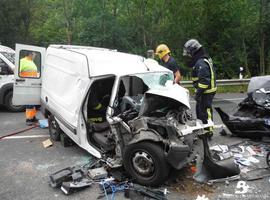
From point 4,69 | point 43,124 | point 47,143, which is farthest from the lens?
point 4,69

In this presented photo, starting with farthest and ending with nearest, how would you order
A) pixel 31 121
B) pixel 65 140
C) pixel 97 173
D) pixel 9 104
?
pixel 9 104
pixel 31 121
pixel 65 140
pixel 97 173

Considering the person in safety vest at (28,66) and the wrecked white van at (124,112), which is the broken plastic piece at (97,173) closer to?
the wrecked white van at (124,112)

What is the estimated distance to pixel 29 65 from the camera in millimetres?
7410

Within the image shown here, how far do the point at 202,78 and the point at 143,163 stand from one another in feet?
7.60

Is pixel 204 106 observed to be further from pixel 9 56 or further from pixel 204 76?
pixel 9 56

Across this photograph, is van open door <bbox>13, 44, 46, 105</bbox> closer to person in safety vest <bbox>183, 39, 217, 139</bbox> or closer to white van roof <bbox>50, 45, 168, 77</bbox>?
white van roof <bbox>50, 45, 168, 77</bbox>

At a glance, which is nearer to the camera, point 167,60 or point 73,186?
point 73,186

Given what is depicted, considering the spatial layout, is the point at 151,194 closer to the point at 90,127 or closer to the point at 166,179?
the point at 166,179

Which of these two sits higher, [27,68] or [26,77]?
[27,68]

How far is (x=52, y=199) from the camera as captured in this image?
4.15 m

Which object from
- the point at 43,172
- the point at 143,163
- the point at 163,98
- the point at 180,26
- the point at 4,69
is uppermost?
the point at 180,26

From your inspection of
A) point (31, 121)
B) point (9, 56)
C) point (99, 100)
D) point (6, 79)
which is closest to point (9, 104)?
point (6, 79)

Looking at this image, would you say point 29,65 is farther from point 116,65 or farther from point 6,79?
point 116,65

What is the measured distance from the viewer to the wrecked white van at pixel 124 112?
4.30 meters
